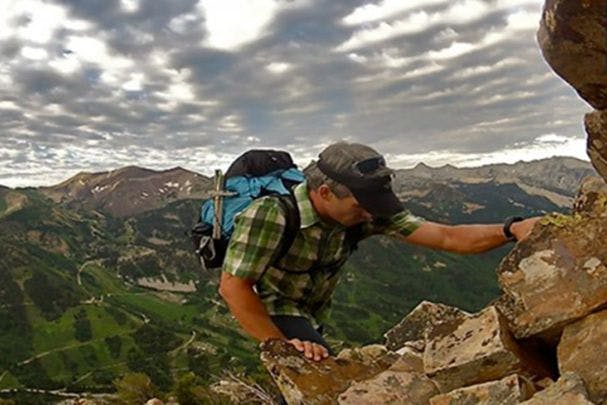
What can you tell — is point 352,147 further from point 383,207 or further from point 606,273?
point 606,273

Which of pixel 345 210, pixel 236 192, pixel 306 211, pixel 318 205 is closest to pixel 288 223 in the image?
pixel 306 211

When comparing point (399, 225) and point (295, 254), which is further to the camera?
point (399, 225)

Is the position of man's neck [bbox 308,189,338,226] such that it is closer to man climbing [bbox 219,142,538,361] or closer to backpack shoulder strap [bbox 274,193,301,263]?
man climbing [bbox 219,142,538,361]

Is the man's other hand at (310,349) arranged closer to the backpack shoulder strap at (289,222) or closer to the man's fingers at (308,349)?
the man's fingers at (308,349)

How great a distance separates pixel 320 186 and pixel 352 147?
0.65m

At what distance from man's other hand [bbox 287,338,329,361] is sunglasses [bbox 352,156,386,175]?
2.47 meters

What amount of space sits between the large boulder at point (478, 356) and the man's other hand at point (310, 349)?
138 centimetres

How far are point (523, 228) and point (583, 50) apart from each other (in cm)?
279

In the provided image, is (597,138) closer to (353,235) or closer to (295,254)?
(353,235)

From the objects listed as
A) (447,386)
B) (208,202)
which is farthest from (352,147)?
(447,386)

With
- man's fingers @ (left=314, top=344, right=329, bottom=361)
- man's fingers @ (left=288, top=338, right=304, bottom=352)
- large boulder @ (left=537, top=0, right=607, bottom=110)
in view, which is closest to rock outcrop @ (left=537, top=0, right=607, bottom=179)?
large boulder @ (left=537, top=0, right=607, bottom=110)

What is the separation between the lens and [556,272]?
7574 mm

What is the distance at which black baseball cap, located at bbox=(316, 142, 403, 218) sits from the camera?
24.4 feet

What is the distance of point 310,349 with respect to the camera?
27.2 ft
